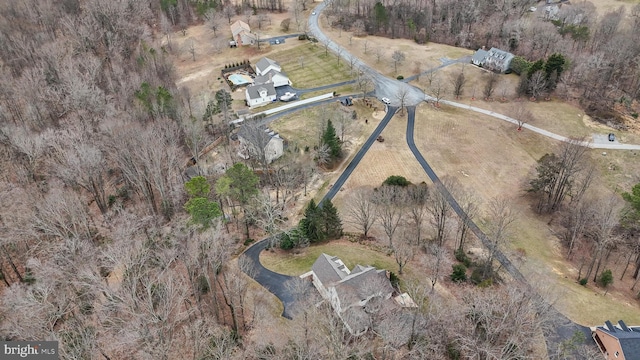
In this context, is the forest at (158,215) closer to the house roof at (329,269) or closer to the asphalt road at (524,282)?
the asphalt road at (524,282)

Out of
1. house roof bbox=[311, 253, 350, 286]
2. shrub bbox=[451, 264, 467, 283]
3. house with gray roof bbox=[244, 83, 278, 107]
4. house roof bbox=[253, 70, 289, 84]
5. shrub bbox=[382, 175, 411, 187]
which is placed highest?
house roof bbox=[253, 70, 289, 84]

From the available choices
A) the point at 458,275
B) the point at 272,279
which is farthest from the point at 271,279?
the point at 458,275

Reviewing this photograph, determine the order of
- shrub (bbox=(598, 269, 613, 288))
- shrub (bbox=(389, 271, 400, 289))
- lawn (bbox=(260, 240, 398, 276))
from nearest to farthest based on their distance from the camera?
shrub (bbox=(389, 271, 400, 289)), shrub (bbox=(598, 269, 613, 288)), lawn (bbox=(260, 240, 398, 276))

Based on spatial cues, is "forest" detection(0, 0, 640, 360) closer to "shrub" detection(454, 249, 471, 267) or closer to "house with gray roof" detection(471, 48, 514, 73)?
"shrub" detection(454, 249, 471, 267)

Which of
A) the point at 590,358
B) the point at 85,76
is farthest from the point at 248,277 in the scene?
the point at 85,76

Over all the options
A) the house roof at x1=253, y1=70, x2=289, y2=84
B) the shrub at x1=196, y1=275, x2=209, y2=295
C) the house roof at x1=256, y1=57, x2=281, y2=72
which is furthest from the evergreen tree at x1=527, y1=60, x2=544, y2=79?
the shrub at x1=196, y1=275, x2=209, y2=295

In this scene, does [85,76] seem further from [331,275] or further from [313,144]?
[331,275]
